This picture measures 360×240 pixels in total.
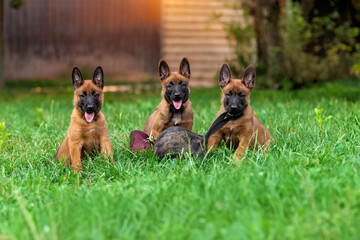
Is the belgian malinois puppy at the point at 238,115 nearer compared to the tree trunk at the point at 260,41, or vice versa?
the belgian malinois puppy at the point at 238,115

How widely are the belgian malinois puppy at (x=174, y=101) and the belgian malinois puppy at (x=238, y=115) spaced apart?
422 millimetres

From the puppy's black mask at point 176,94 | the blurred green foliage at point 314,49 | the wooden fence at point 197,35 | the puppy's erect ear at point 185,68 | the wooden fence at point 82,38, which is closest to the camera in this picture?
the puppy's black mask at point 176,94

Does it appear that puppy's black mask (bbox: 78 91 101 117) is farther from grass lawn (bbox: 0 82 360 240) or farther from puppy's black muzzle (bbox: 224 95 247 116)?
puppy's black muzzle (bbox: 224 95 247 116)

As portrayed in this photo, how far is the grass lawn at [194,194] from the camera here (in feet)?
9.49

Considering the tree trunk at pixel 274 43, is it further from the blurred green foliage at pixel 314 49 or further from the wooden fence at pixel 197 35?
the wooden fence at pixel 197 35

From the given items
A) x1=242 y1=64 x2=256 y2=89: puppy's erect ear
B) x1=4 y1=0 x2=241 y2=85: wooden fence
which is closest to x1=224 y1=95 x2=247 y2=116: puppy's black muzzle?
x1=242 y1=64 x2=256 y2=89: puppy's erect ear

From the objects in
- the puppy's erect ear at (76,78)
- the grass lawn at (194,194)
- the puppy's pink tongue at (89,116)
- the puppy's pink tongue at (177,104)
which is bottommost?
the grass lawn at (194,194)

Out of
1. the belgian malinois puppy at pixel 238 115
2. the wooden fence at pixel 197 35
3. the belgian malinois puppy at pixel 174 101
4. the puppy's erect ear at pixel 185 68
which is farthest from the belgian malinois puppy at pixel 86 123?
the wooden fence at pixel 197 35

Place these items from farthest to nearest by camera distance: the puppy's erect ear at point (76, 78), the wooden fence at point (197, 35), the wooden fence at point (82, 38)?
the wooden fence at point (197, 35), the wooden fence at point (82, 38), the puppy's erect ear at point (76, 78)

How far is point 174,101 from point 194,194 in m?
1.91

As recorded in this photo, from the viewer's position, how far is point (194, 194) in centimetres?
337

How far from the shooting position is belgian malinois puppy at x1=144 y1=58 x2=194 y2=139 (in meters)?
5.10

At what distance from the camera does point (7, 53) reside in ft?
54.2

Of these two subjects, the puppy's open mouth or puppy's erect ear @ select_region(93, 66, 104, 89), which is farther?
the puppy's open mouth
